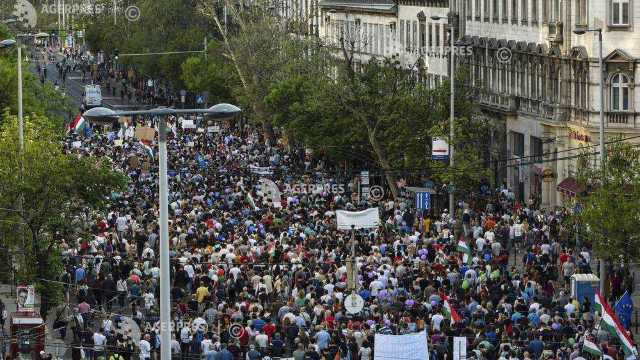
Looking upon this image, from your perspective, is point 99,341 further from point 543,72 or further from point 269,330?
point 543,72

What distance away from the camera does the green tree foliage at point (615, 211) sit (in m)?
53.7

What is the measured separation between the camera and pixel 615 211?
54000 millimetres

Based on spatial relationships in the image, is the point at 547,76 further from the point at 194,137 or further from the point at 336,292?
the point at 336,292

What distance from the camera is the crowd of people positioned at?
147ft

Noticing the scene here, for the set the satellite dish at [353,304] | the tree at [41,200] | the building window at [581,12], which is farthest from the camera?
the building window at [581,12]

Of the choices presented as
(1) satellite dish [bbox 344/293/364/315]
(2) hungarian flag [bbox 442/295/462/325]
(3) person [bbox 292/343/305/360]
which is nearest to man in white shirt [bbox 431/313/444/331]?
(2) hungarian flag [bbox 442/295/462/325]

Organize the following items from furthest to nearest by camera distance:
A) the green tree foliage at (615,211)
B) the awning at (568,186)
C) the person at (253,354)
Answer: the awning at (568,186) < the green tree foliage at (615,211) < the person at (253,354)

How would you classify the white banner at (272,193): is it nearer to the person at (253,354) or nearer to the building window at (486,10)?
the building window at (486,10)

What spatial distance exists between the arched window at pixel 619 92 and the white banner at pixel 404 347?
34.7 meters

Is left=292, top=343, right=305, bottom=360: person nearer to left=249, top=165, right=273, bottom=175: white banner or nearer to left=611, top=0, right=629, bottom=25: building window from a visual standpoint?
left=611, top=0, right=629, bottom=25: building window

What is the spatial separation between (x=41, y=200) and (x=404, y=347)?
15.0 metres

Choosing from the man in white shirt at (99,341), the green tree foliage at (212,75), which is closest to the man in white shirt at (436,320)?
the man in white shirt at (99,341)

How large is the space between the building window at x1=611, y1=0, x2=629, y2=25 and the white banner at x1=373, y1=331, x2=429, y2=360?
35769 mm

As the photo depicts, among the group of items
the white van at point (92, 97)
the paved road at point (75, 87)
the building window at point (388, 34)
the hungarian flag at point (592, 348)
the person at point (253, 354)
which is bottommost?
the paved road at point (75, 87)
